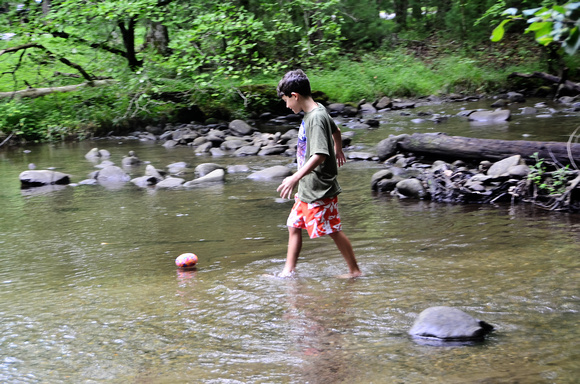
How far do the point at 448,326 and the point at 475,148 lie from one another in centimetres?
597

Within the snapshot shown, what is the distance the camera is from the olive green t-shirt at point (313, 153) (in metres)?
4.12

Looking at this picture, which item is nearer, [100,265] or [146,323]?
[146,323]

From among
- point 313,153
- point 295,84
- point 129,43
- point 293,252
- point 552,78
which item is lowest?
point 293,252

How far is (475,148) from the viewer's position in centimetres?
863

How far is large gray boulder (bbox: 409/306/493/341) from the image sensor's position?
3105 millimetres

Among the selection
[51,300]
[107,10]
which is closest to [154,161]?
[107,10]

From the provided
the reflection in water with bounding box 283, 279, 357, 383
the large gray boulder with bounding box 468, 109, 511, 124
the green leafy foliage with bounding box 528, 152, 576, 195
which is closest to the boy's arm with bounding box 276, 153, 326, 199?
the reflection in water with bounding box 283, 279, 357, 383

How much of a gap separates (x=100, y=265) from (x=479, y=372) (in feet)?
11.7

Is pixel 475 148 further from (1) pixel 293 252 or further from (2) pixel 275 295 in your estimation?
(2) pixel 275 295

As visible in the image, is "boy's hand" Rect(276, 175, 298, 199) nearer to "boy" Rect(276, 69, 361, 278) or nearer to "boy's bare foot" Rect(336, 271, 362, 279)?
"boy" Rect(276, 69, 361, 278)

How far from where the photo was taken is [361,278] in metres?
4.38

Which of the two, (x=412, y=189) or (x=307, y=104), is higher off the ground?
(x=307, y=104)

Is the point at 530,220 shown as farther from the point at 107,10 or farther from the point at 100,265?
the point at 107,10

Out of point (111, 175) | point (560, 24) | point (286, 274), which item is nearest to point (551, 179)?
point (286, 274)
